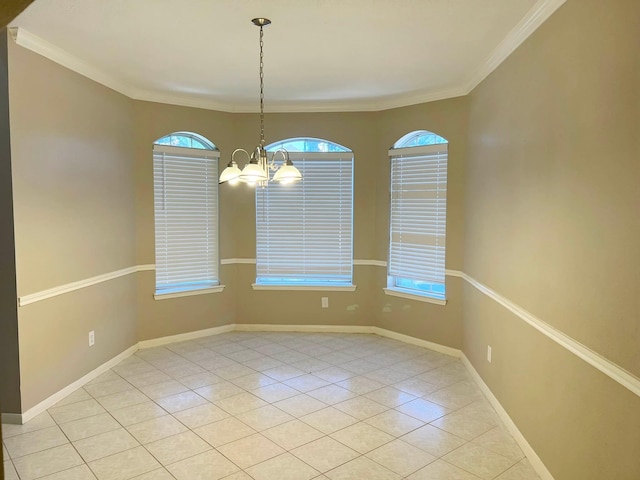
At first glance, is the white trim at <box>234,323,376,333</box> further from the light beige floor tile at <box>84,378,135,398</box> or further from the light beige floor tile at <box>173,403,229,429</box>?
the light beige floor tile at <box>173,403,229,429</box>

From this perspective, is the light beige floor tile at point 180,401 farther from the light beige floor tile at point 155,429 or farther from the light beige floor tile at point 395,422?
the light beige floor tile at point 395,422

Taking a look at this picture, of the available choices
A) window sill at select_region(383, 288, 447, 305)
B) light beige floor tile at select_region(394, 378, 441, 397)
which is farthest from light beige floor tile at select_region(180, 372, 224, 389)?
window sill at select_region(383, 288, 447, 305)

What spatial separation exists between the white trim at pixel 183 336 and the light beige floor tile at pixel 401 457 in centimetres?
296

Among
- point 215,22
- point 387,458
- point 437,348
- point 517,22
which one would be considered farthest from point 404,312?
point 215,22

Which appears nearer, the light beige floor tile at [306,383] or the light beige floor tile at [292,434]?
the light beige floor tile at [292,434]

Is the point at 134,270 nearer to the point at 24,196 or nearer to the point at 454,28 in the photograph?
the point at 24,196

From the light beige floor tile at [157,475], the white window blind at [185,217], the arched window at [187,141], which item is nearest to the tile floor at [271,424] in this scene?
the light beige floor tile at [157,475]


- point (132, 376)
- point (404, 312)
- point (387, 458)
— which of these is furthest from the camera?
point (404, 312)

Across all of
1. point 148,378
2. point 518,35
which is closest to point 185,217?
point 148,378

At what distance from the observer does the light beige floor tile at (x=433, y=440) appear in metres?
2.93

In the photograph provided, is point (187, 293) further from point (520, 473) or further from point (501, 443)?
point (520, 473)

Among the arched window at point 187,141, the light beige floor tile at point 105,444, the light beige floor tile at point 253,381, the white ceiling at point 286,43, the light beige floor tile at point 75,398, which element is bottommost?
the light beige floor tile at point 105,444

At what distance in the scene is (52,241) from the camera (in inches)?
138

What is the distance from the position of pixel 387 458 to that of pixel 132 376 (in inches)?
96.3
